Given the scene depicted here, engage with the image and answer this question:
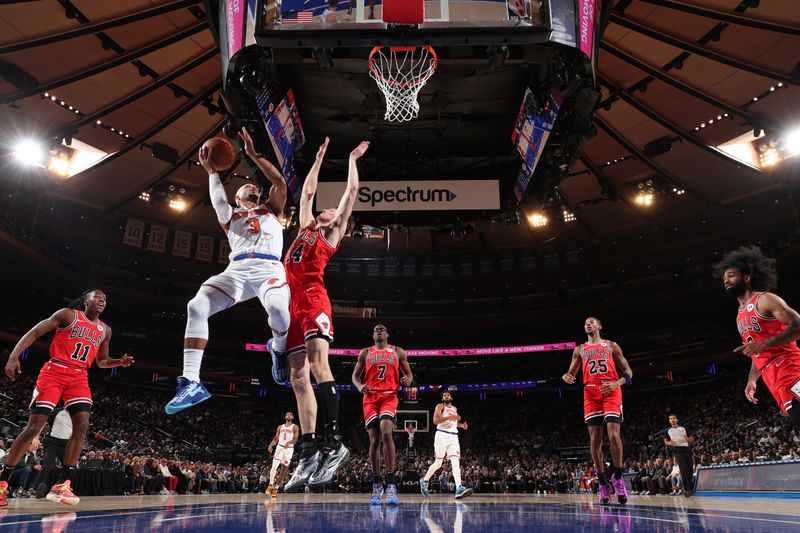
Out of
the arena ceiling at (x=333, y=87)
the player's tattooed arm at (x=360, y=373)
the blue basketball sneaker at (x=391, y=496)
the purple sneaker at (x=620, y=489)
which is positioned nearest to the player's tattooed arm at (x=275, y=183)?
the player's tattooed arm at (x=360, y=373)

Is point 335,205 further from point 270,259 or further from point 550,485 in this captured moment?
point 550,485

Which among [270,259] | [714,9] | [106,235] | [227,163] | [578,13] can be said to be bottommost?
[270,259]

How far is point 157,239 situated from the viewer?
2553 cm

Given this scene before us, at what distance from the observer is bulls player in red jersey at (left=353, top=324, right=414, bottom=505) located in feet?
26.2

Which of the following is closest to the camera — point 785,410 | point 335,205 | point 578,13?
point 785,410

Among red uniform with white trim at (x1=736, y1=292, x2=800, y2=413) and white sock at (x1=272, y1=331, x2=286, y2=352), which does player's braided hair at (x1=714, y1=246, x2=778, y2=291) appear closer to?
red uniform with white trim at (x1=736, y1=292, x2=800, y2=413)

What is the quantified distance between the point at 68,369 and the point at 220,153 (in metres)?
3.64

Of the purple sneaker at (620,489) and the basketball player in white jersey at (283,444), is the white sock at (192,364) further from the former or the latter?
the basketball player in white jersey at (283,444)

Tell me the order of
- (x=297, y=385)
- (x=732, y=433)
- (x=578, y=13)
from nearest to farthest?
(x=297, y=385)
(x=578, y=13)
(x=732, y=433)

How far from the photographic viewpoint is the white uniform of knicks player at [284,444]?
13.6 m

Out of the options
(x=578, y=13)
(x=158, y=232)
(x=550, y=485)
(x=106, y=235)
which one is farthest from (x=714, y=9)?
(x=106, y=235)

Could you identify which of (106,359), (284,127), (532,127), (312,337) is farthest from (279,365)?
(532,127)

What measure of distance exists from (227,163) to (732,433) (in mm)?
21579

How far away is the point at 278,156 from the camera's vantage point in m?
10.2
